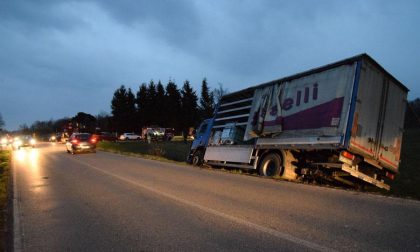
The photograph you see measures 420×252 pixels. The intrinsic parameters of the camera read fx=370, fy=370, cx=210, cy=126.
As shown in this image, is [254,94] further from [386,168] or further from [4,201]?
[4,201]

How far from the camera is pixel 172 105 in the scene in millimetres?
70500

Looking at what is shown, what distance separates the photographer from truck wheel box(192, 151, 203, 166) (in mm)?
18188

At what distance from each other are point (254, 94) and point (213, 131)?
A: 358 cm

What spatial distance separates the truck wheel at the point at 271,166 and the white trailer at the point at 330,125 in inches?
0.7

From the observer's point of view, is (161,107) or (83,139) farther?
(161,107)

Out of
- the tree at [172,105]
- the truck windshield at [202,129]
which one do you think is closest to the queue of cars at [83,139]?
the tree at [172,105]

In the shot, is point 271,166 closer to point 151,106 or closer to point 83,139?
point 83,139

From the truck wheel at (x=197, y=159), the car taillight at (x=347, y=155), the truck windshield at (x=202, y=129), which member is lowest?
the truck wheel at (x=197, y=159)

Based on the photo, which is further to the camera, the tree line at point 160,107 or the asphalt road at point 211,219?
the tree line at point 160,107

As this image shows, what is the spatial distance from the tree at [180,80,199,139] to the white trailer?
54.3 meters

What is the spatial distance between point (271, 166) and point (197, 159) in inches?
233

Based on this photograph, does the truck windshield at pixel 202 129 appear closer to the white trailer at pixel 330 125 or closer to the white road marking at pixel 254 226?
the white trailer at pixel 330 125

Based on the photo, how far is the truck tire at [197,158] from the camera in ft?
59.7

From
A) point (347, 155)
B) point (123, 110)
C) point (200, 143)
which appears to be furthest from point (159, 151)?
point (123, 110)
